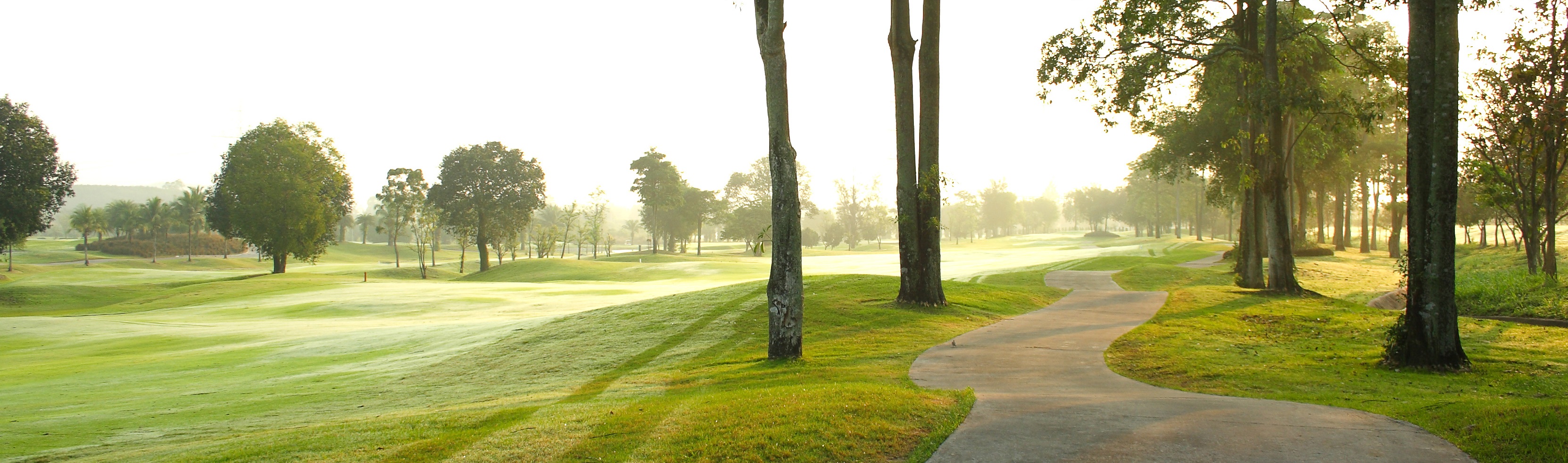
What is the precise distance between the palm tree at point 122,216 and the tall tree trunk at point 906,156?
11457 centimetres

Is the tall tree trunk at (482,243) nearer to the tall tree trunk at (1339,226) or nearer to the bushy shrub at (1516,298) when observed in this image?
the bushy shrub at (1516,298)

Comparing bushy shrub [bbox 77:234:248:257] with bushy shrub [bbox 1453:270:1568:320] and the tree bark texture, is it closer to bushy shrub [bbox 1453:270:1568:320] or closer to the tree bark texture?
bushy shrub [bbox 1453:270:1568:320]

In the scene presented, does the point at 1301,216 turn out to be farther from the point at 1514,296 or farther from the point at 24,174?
the point at 24,174

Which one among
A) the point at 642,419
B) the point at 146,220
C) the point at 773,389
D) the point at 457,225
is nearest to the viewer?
the point at 642,419

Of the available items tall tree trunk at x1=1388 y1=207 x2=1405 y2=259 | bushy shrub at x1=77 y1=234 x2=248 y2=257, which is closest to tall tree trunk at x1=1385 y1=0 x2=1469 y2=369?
tall tree trunk at x1=1388 y1=207 x2=1405 y2=259

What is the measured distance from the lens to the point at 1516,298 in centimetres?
1633

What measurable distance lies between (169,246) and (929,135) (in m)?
115

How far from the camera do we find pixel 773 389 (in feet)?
27.4

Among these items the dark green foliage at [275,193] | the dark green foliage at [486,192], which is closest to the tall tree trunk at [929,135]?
the dark green foliage at [275,193]

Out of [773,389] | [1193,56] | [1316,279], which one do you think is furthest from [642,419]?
[1316,279]

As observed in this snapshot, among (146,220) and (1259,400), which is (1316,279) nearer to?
(1259,400)

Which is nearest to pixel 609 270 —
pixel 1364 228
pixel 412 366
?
pixel 412 366

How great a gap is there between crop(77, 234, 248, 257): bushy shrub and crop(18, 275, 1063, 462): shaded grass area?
9190cm

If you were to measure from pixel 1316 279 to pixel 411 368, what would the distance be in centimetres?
3026
